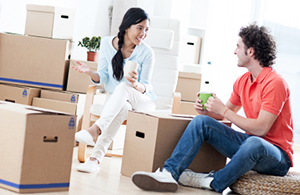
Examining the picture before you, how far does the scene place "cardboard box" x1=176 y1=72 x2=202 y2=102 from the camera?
11.0 feet

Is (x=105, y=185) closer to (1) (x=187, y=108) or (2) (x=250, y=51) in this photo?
(2) (x=250, y=51)

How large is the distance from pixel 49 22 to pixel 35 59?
30 centimetres

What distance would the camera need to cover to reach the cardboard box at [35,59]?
9.75 ft

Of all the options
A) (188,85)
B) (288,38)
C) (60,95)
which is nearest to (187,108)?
(188,85)

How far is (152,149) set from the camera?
6.43ft

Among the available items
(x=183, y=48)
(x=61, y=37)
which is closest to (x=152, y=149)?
(x=61, y=37)

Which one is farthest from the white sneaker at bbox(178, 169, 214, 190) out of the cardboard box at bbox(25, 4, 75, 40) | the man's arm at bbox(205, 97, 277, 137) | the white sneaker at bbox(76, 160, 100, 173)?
the cardboard box at bbox(25, 4, 75, 40)

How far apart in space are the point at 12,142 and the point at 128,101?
0.87 metres

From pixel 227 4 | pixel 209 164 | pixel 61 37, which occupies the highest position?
pixel 227 4

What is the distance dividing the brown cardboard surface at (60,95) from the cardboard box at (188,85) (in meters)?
0.93

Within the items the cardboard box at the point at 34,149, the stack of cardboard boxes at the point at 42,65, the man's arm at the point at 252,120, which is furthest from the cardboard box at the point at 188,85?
the cardboard box at the point at 34,149

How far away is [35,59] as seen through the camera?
298 cm

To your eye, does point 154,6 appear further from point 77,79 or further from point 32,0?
point 77,79

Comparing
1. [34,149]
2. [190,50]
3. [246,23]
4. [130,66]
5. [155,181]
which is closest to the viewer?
[34,149]
